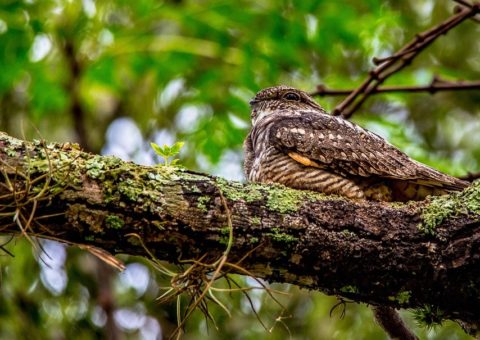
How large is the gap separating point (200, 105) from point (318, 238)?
11.2 feet

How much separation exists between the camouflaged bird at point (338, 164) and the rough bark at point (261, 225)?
0.64 metres

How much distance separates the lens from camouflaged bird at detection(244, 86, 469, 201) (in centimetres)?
374

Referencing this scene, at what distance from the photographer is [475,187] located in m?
3.07

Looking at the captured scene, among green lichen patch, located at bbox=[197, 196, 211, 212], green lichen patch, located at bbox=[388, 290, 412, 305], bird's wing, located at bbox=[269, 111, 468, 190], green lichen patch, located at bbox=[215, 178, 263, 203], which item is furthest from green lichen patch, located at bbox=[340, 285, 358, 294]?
bird's wing, located at bbox=[269, 111, 468, 190]

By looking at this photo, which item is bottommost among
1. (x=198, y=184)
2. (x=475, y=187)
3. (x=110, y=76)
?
(x=198, y=184)

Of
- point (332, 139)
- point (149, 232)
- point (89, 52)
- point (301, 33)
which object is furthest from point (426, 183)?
point (89, 52)

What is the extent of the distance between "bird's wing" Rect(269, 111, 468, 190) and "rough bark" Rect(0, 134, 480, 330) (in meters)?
0.67

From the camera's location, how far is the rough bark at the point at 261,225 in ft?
8.54

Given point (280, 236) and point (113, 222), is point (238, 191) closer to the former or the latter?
point (280, 236)

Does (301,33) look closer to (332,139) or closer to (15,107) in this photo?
(332,139)

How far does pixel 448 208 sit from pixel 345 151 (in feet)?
3.12

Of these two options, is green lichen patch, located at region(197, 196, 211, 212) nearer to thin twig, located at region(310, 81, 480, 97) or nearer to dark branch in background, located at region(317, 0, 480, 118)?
dark branch in background, located at region(317, 0, 480, 118)

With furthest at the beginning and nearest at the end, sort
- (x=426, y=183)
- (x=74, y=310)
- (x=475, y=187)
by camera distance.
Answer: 1. (x=74, y=310)
2. (x=426, y=183)
3. (x=475, y=187)

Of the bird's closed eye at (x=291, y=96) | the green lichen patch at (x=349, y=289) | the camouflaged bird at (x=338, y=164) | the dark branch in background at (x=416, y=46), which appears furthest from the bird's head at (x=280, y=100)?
the green lichen patch at (x=349, y=289)
